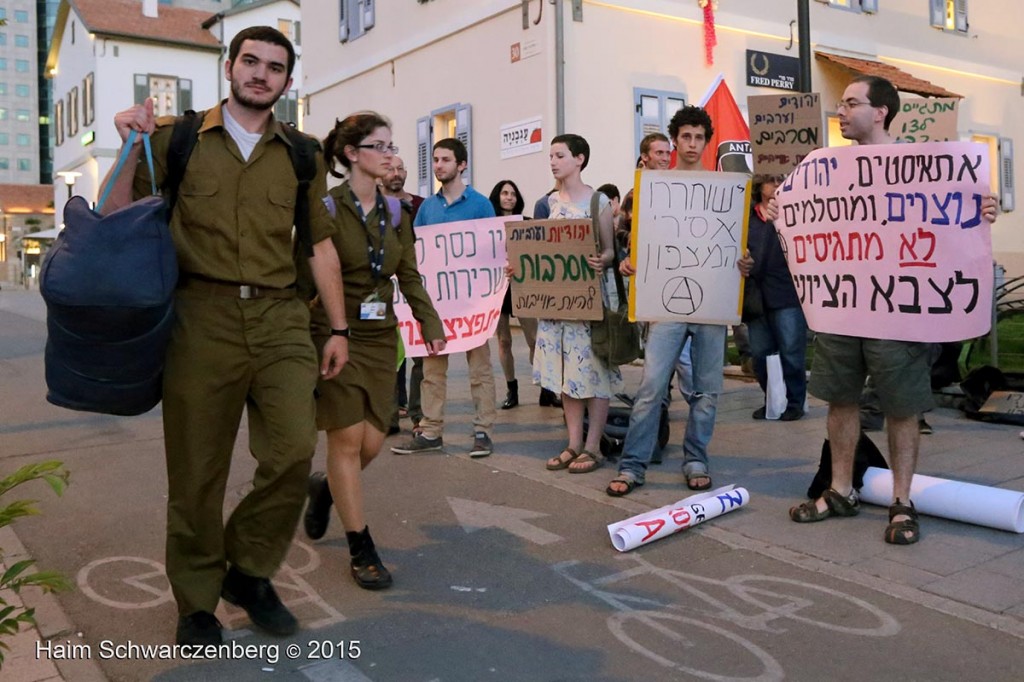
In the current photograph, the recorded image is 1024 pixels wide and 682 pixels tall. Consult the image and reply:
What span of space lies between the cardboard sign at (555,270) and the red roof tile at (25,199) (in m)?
80.9

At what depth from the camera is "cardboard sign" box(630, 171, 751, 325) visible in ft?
17.7

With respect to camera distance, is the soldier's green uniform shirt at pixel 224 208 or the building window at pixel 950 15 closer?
the soldier's green uniform shirt at pixel 224 208

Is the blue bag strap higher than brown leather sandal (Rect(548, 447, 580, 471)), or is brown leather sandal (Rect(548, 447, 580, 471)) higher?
the blue bag strap

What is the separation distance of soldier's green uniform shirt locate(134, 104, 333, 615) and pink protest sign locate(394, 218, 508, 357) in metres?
3.20

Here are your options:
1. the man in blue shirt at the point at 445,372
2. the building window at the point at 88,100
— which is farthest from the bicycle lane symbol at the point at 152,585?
the building window at the point at 88,100

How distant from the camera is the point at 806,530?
182 inches

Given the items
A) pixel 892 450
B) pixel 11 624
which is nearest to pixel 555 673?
pixel 11 624

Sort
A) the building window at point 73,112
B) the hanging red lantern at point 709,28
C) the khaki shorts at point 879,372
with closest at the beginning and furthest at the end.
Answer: the khaki shorts at point 879,372 < the hanging red lantern at point 709,28 < the building window at point 73,112

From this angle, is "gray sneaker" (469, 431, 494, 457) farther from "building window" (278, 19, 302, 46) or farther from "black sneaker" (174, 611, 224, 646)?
"building window" (278, 19, 302, 46)

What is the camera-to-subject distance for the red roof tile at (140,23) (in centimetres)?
4006

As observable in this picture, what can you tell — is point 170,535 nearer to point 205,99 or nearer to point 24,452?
point 24,452

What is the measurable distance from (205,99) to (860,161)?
136ft

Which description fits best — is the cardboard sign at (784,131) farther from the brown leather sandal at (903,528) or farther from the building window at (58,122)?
Result: the building window at (58,122)

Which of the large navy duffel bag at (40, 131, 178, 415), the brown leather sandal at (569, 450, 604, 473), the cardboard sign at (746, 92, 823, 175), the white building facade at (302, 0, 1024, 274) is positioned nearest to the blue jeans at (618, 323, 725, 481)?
the brown leather sandal at (569, 450, 604, 473)
